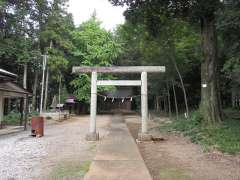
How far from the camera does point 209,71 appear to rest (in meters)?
17.5

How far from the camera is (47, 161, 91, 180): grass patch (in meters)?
7.45

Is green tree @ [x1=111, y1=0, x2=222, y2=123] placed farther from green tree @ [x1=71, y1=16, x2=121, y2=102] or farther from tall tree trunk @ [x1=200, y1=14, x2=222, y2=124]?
green tree @ [x1=71, y1=16, x2=121, y2=102]

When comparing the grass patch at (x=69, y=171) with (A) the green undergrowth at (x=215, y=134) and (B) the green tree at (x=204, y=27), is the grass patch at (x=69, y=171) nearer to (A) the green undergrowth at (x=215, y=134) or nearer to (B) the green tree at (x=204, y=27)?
(A) the green undergrowth at (x=215, y=134)

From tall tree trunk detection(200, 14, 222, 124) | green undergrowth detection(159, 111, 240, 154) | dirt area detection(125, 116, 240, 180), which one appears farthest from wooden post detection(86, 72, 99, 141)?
tall tree trunk detection(200, 14, 222, 124)

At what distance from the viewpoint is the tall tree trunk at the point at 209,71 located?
17.2 m

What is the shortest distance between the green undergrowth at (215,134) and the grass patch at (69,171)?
195 inches

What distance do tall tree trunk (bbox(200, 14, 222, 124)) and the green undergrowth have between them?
0.80 m

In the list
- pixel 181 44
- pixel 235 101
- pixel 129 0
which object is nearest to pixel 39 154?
pixel 129 0

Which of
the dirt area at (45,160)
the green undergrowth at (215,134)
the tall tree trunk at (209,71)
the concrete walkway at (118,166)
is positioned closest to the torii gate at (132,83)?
the dirt area at (45,160)

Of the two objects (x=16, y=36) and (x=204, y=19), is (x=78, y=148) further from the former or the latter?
(x=16, y=36)

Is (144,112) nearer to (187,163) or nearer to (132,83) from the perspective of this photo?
(132,83)

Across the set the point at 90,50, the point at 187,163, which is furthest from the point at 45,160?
the point at 90,50

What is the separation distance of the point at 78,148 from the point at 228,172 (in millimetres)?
5853

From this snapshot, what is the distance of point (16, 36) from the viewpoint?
32.1m
